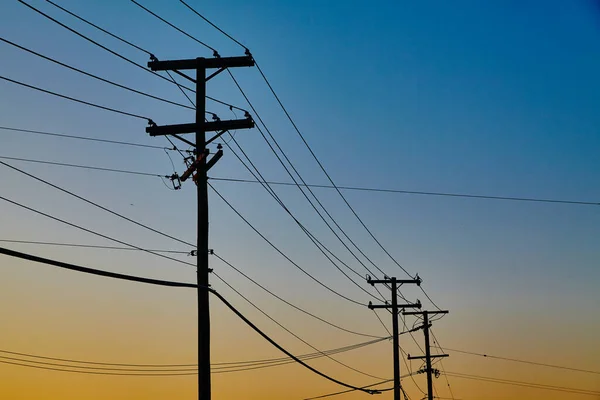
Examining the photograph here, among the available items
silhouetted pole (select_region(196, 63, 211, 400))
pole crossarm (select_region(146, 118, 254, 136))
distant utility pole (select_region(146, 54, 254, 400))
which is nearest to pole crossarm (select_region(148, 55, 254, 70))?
distant utility pole (select_region(146, 54, 254, 400))

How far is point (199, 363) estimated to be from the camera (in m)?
18.9

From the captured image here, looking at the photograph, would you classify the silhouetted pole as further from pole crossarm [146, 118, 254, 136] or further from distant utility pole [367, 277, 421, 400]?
distant utility pole [367, 277, 421, 400]

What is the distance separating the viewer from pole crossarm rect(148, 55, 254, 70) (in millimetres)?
20578

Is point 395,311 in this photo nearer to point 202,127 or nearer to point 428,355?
point 428,355

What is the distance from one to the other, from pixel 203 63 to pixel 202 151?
8.15 ft

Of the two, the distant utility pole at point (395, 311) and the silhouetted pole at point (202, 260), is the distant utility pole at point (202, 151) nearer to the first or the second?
the silhouetted pole at point (202, 260)

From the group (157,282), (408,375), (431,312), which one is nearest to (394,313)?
(431,312)

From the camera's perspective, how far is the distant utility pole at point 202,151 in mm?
19000

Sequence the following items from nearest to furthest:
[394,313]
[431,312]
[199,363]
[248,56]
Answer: [199,363], [248,56], [394,313], [431,312]

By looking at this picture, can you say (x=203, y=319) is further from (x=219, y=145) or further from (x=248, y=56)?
(x=248, y=56)

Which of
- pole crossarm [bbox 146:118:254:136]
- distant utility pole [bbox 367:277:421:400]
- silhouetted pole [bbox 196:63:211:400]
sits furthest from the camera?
distant utility pole [bbox 367:277:421:400]

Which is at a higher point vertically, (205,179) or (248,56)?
(248,56)

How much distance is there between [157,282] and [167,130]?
5.16 metres

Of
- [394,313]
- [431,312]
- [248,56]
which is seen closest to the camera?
[248,56]
